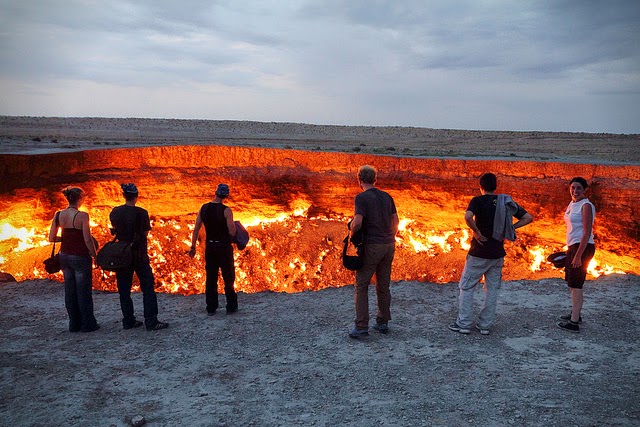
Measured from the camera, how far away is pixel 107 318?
6.81 meters

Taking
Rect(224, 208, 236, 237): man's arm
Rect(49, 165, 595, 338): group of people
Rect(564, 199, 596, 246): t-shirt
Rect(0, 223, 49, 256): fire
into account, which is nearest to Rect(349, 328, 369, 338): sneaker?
Rect(49, 165, 595, 338): group of people

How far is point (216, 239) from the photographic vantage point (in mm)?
6496

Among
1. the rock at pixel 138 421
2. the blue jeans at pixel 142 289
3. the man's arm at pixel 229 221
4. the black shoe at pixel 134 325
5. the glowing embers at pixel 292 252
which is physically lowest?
the glowing embers at pixel 292 252

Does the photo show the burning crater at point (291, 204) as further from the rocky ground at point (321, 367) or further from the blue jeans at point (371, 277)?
the blue jeans at point (371, 277)

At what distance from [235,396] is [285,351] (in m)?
1.15

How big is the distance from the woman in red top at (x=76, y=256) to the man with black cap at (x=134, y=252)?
1.19ft

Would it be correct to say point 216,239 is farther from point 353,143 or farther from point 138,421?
point 353,143

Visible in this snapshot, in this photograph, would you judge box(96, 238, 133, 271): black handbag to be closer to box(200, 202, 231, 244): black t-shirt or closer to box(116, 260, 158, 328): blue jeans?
box(116, 260, 158, 328): blue jeans

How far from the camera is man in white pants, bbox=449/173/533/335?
5.64m

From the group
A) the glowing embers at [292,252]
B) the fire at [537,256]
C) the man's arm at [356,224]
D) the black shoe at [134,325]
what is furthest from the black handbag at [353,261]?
the fire at [537,256]

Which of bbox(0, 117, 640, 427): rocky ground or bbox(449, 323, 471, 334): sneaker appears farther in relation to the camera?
bbox(449, 323, 471, 334): sneaker

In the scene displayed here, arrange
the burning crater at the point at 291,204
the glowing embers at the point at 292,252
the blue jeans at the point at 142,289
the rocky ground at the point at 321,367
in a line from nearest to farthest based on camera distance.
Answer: the rocky ground at the point at 321,367 → the blue jeans at the point at 142,289 → the burning crater at the point at 291,204 → the glowing embers at the point at 292,252

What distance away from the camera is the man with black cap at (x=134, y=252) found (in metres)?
5.99

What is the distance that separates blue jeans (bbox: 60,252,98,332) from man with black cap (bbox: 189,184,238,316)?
133 cm
